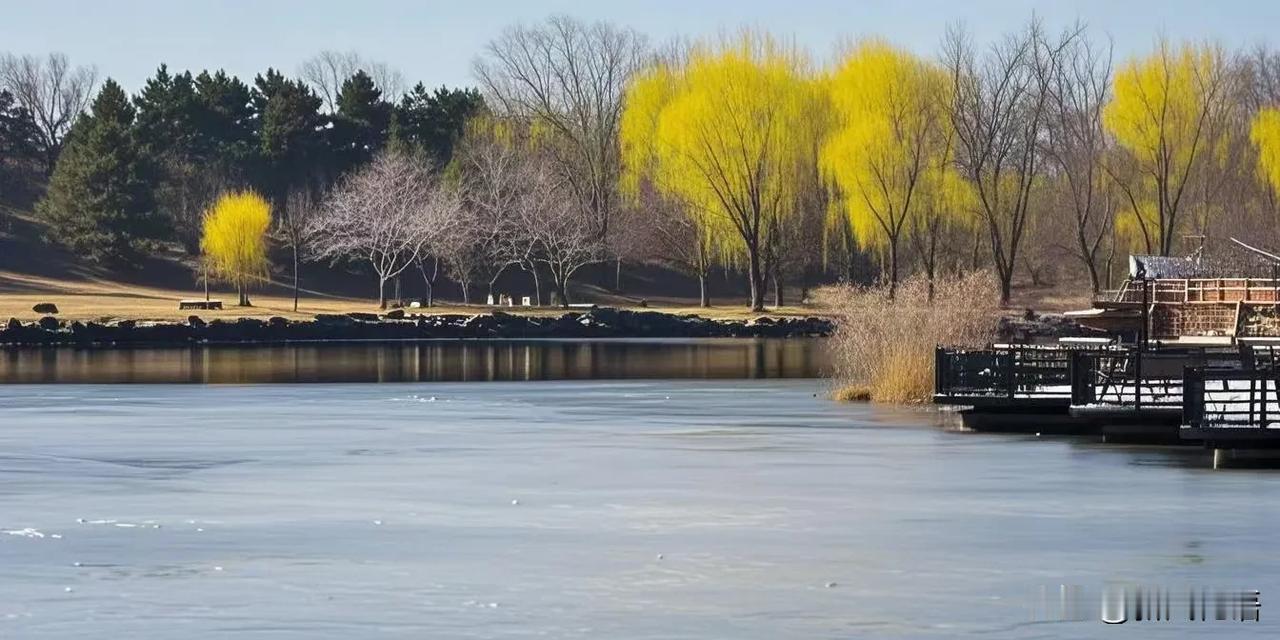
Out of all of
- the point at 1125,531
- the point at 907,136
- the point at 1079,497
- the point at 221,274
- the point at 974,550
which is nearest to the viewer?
the point at 974,550

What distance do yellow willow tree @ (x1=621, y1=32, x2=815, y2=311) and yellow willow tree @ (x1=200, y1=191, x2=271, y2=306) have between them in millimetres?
19212

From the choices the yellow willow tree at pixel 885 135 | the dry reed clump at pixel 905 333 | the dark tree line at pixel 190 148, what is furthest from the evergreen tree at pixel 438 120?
the dry reed clump at pixel 905 333

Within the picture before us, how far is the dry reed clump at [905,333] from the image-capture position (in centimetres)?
4081

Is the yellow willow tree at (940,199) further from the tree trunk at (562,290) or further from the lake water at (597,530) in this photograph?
the lake water at (597,530)

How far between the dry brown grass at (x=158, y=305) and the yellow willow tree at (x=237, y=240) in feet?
5.18

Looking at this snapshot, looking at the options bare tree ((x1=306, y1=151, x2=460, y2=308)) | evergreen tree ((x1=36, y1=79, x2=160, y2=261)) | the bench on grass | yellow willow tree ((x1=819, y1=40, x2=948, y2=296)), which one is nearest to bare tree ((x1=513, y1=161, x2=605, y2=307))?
bare tree ((x1=306, y1=151, x2=460, y2=308))

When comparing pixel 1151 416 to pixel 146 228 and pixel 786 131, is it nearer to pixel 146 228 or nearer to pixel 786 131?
pixel 786 131

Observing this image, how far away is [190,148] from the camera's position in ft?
386

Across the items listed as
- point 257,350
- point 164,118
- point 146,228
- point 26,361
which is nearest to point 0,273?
point 146,228

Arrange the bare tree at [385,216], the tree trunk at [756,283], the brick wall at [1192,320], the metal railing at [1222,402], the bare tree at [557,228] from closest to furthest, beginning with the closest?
the metal railing at [1222,402], the brick wall at [1192,320], the tree trunk at [756,283], the bare tree at [385,216], the bare tree at [557,228]

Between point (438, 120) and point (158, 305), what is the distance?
32.4 meters

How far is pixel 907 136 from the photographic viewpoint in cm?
8919

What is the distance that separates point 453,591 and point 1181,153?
7770 cm

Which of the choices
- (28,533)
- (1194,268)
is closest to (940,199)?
(1194,268)
